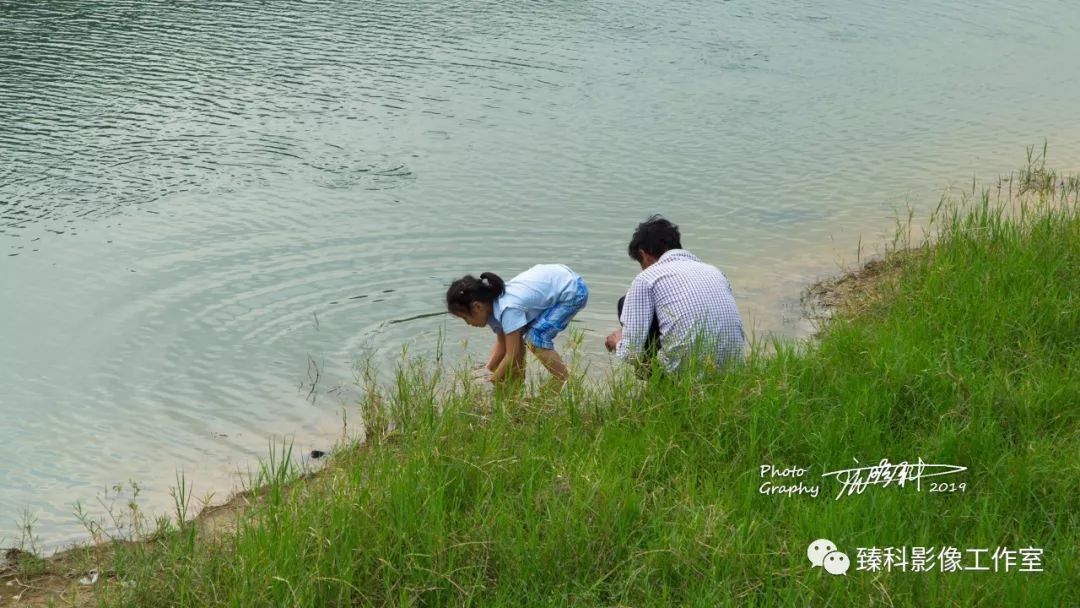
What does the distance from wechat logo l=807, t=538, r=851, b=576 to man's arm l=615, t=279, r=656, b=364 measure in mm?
1889

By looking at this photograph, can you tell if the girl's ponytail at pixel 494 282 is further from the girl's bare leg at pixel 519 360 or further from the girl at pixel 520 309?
the girl's bare leg at pixel 519 360

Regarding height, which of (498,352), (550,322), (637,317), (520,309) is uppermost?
(637,317)

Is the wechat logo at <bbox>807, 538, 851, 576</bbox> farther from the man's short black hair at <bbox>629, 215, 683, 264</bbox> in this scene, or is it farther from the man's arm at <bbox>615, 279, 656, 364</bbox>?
the man's short black hair at <bbox>629, 215, 683, 264</bbox>

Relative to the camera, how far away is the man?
5.44 metres

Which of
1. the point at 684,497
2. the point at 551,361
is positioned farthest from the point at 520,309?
the point at 684,497

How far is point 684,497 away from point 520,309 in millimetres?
2184

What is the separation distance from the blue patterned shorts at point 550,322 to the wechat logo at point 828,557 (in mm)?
2689

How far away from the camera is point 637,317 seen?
5.72 metres

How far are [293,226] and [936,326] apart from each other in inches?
213
